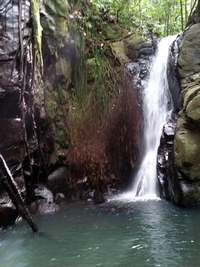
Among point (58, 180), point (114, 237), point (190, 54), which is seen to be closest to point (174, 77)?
point (190, 54)

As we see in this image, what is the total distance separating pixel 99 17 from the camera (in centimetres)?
1022

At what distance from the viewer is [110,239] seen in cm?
561

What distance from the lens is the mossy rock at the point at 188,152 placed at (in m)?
7.15

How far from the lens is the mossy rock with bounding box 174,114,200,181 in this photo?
23.5ft

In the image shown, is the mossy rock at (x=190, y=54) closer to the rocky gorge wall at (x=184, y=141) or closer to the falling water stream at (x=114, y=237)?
the rocky gorge wall at (x=184, y=141)

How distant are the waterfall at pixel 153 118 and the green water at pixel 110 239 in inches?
37.2

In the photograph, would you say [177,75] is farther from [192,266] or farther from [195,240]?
[192,266]

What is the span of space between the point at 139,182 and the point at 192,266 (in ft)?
13.4

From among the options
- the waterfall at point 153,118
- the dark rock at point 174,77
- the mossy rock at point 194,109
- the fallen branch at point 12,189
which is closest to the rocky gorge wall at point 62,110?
the waterfall at point 153,118

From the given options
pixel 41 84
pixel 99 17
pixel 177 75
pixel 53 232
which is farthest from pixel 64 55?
pixel 53 232

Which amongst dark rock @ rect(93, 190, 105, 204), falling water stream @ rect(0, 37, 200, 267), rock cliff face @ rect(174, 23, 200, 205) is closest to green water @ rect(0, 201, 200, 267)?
falling water stream @ rect(0, 37, 200, 267)

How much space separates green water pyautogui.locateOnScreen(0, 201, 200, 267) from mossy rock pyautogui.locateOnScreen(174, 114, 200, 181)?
0.67m

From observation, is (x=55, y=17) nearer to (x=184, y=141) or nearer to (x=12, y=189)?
(x=184, y=141)

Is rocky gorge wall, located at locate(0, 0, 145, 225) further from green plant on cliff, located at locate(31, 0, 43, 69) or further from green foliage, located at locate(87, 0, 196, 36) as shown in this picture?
green foliage, located at locate(87, 0, 196, 36)
